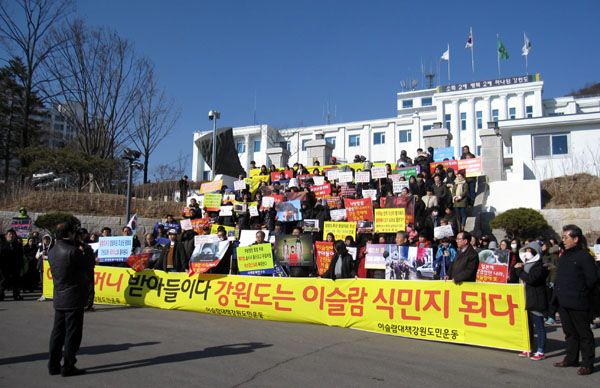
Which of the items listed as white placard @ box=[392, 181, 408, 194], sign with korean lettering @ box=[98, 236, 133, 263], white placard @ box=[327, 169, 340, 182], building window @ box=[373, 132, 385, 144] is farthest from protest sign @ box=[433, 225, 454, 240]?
building window @ box=[373, 132, 385, 144]

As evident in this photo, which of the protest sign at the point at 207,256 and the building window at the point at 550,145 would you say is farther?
the building window at the point at 550,145

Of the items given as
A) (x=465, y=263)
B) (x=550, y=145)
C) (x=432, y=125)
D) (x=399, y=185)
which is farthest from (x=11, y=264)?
(x=432, y=125)

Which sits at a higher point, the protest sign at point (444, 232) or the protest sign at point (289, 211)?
the protest sign at point (289, 211)

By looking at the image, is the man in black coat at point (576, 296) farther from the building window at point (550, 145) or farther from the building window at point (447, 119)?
the building window at point (447, 119)

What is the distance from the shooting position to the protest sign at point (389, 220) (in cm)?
1410

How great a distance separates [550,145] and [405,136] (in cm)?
4730

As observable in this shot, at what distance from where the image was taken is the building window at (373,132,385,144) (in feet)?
236

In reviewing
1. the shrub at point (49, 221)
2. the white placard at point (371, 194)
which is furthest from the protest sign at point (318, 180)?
the shrub at point (49, 221)

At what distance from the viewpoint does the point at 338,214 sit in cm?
1591

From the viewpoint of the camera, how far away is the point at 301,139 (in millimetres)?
73250

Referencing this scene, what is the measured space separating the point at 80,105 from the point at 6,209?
11.9m

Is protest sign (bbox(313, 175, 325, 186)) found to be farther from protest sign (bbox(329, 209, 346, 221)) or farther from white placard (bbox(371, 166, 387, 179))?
protest sign (bbox(329, 209, 346, 221))

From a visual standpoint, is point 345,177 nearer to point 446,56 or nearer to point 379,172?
point 379,172

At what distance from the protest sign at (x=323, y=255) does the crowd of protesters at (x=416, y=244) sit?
0.22 m
